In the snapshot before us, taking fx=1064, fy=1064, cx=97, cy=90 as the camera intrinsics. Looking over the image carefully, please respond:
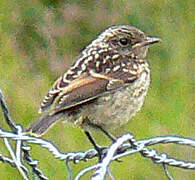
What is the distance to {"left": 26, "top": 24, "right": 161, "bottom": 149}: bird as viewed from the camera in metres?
5.18

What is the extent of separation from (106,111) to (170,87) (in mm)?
2857

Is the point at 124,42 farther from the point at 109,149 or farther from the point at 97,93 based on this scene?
the point at 109,149

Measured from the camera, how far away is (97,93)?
5.30m

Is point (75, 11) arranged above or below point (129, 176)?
above

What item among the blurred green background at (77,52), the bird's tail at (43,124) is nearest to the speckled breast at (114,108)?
the bird's tail at (43,124)

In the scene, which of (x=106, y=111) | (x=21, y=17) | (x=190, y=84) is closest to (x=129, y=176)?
(x=190, y=84)

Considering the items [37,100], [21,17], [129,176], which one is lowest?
[129,176]

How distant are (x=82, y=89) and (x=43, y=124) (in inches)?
13.8

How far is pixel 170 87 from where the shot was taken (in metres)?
8.10

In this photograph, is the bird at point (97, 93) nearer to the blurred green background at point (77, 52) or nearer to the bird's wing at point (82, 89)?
the bird's wing at point (82, 89)

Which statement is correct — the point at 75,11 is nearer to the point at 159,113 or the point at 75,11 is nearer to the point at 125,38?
the point at 159,113

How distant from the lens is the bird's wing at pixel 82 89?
516cm

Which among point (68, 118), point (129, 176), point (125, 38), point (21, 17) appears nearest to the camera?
point (68, 118)

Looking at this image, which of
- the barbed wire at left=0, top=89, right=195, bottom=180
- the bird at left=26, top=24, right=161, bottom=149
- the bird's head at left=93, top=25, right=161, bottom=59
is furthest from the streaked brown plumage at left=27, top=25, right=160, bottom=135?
the barbed wire at left=0, top=89, right=195, bottom=180
